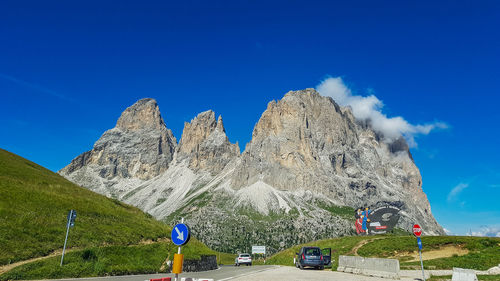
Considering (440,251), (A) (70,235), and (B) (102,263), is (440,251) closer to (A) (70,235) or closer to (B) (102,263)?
(B) (102,263)

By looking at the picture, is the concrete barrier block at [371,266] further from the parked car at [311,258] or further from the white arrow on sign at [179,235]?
the white arrow on sign at [179,235]

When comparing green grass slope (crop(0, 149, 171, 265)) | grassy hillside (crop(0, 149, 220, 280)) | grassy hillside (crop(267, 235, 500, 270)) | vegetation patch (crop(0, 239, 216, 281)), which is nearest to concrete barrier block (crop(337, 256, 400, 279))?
grassy hillside (crop(267, 235, 500, 270))

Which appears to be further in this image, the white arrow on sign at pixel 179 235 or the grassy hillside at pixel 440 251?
the grassy hillside at pixel 440 251

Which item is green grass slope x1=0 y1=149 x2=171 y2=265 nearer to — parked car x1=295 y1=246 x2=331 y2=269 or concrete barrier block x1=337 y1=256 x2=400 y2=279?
parked car x1=295 y1=246 x2=331 y2=269

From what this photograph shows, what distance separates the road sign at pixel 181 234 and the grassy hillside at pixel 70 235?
12.0 meters

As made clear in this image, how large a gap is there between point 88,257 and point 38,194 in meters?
15.7

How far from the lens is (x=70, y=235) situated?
88.1 ft

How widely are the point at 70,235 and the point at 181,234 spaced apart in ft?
64.6

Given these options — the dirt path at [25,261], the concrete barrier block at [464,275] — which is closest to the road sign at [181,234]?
the dirt path at [25,261]

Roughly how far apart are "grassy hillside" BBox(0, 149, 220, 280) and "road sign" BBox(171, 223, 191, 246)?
39.5 feet

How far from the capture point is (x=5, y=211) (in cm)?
2703

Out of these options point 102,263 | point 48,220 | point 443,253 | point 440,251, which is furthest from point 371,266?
point 48,220

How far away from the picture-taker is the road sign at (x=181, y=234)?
11898 millimetres

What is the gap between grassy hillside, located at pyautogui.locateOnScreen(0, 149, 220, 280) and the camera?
21234 mm
